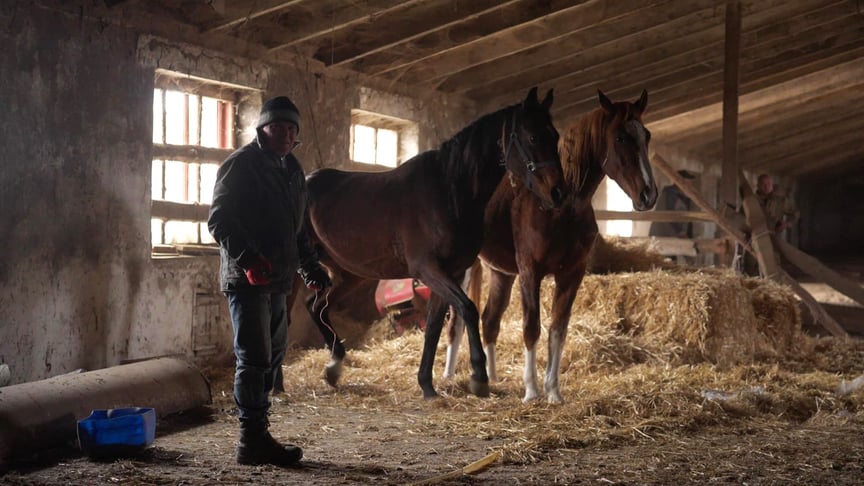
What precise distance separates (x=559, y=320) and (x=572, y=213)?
28.3 inches

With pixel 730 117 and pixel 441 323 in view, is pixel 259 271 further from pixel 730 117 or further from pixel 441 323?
pixel 730 117

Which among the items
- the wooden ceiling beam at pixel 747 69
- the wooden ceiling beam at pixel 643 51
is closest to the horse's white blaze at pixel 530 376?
the wooden ceiling beam at pixel 643 51

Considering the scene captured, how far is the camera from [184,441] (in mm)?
4426

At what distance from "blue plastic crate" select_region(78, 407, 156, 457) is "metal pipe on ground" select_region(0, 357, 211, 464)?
0.22m

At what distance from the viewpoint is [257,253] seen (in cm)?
371

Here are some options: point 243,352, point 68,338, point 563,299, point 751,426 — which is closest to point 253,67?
point 68,338

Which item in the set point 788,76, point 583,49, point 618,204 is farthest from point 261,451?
point 618,204

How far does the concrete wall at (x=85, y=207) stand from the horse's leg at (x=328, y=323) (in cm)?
99

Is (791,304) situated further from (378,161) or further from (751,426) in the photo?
(378,161)

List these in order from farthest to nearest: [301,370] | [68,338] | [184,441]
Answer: [301,370] → [68,338] → [184,441]

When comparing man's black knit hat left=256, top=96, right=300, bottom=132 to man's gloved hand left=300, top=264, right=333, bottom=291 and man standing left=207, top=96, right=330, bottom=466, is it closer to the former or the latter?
man standing left=207, top=96, right=330, bottom=466

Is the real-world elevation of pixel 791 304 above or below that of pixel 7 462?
above

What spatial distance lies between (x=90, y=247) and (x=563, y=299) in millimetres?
3219

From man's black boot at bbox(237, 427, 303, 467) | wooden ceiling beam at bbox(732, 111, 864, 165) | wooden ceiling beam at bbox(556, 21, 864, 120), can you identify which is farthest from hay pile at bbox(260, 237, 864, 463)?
wooden ceiling beam at bbox(732, 111, 864, 165)
